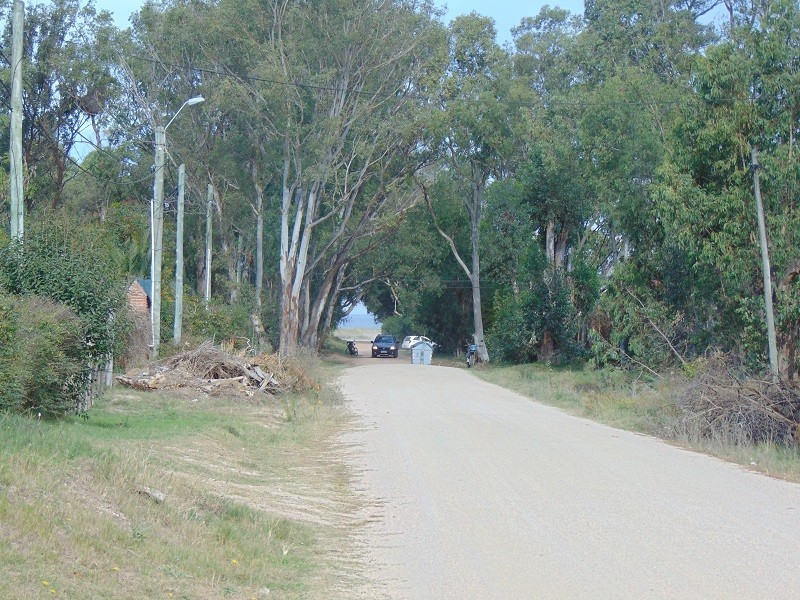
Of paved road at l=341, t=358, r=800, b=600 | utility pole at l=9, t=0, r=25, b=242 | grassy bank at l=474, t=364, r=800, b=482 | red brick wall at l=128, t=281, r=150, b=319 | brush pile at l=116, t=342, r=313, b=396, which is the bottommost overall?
paved road at l=341, t=358, r=800, b=600

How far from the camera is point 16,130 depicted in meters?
17.5

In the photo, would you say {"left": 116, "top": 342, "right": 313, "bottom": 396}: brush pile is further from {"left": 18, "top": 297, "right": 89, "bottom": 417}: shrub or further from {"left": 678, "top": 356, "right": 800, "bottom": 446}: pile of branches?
{"left": 678, "top": 356, "right": 800, "bottom": 446}: pile of branches

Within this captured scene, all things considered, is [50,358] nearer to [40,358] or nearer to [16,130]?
[40,358]

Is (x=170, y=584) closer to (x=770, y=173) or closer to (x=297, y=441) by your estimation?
(x=297, y=441)

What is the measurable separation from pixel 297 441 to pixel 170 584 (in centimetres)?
1178

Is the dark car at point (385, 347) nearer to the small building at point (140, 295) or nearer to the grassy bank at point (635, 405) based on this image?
the grassy bank at point (635, 405)

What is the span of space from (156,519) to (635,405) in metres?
18.3

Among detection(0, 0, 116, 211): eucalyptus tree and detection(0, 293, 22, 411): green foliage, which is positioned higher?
detection(0, 0, 116, 211): eucalyptus tree

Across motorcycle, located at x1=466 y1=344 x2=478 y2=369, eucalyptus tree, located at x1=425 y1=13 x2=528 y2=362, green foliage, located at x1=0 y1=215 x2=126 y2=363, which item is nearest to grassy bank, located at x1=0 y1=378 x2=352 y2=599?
green foliage, located at x1=0 y1=215 x2=126 y2=363

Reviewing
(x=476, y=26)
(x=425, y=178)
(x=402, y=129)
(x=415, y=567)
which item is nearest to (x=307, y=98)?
(x=402, y=129)

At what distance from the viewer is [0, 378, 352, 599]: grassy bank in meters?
7.24

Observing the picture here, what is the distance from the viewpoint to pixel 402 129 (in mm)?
45031

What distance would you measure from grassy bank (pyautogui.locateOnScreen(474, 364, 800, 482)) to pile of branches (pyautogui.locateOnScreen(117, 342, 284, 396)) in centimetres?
915

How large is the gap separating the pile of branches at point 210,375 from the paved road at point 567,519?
7989 mm
